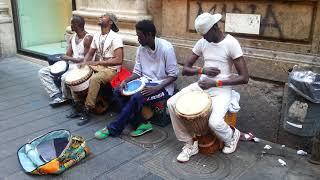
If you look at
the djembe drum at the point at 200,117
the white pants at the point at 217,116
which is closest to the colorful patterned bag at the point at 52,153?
the white pants at the point at 217,116

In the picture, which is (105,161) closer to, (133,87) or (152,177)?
(152,177)

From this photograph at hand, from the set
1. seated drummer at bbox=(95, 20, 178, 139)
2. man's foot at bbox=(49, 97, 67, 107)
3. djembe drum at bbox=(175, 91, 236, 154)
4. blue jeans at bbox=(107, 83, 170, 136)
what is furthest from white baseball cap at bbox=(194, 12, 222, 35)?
man's foot at bbox=(49, 97, 67, 107)

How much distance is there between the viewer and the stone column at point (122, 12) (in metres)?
5.35

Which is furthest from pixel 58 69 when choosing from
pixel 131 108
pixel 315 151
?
pixel 315 151

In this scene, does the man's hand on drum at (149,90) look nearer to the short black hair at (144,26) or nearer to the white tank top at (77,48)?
the short black hair at (144,26)

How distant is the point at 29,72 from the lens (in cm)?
734

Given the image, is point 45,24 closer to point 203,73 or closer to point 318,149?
point 203,73

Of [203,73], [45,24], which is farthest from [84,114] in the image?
[45,24]

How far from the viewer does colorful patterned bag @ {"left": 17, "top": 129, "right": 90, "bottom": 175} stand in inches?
136

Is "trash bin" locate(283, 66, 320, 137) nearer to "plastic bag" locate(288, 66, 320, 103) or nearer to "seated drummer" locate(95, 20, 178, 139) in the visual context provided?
"plastic bag" locate(288, 66, 320, 103)

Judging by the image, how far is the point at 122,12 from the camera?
560 centimetres

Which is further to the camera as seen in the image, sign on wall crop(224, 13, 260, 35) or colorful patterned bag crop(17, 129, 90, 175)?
sign on wall crop(224, 13, 260, 35)

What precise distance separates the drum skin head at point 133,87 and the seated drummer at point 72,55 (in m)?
1.24

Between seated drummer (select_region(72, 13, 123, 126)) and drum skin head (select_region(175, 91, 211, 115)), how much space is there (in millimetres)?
1463
